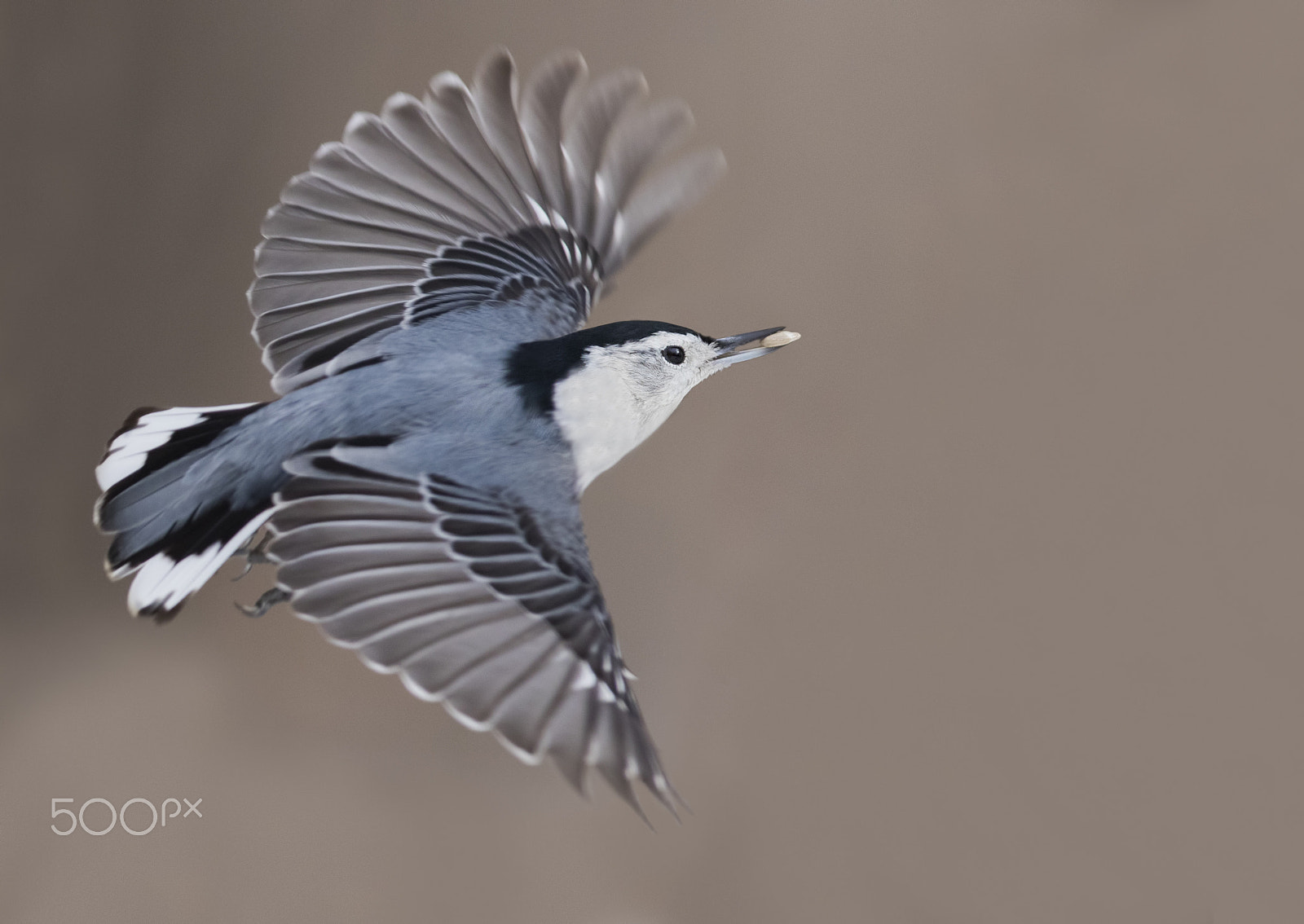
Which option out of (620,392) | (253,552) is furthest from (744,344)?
(253,552)

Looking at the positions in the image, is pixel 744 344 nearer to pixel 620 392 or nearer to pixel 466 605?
pixel 620 392

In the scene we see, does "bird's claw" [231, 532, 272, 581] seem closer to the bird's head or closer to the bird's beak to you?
the bird's head

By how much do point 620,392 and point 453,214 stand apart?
250 mm

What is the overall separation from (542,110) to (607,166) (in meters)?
0.07

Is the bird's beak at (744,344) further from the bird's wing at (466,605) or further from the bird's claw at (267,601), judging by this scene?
the bird's claw at (267,601)

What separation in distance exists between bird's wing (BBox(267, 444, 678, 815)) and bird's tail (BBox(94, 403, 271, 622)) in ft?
0.23

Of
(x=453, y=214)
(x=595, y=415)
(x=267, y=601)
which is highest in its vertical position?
(x=453, y=214)

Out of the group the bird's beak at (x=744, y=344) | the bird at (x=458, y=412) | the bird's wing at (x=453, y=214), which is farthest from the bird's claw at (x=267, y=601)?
the bird's beak at (x=744, y=344)

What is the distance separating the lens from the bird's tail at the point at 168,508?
70cm

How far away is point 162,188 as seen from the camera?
1.19 metres

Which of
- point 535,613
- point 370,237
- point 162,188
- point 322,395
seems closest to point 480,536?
point 535,613

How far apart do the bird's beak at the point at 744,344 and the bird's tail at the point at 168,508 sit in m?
0.31

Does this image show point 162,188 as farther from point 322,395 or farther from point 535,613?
point 535,613

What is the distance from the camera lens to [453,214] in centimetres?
88
